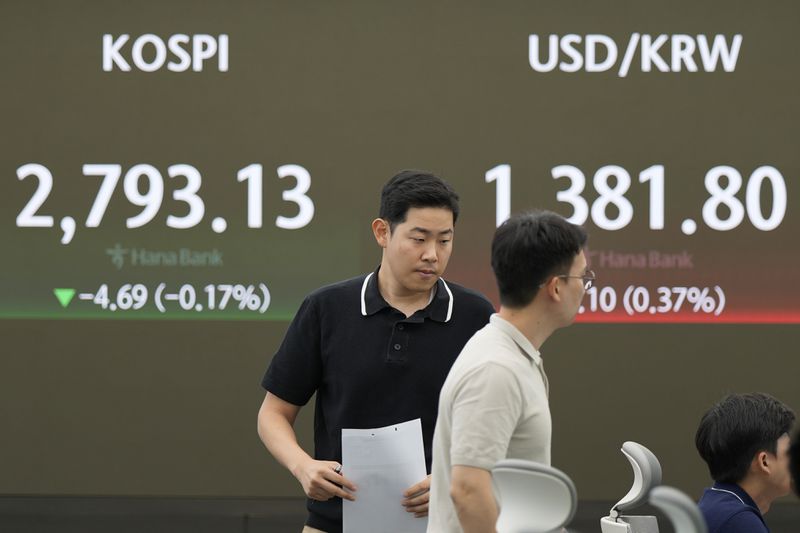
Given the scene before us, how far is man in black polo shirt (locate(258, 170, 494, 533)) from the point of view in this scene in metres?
2.15

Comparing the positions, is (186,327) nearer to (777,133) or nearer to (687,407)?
(687,407)

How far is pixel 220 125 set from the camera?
422cm

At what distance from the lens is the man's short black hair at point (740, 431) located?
2.07 metres

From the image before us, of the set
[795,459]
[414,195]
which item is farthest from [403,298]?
[795,459]

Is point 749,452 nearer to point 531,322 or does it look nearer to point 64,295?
point 531,322

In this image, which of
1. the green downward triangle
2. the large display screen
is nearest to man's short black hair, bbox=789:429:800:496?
the large display screen

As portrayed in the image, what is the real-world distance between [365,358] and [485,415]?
68 centimetres

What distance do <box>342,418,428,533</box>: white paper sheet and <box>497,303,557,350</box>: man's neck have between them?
1.71 ft

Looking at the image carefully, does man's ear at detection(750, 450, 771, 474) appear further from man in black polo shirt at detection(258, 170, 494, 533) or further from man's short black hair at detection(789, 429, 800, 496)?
man's short black hair at detection(789, 429, 800, 496)

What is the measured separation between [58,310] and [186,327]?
0.49 m

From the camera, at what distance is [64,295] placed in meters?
4.20

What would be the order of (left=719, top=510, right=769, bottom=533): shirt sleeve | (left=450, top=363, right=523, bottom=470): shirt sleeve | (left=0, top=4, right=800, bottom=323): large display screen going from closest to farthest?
(left=450, top=363, right=523, bottom=470): shirt sleeve, (left=719, top=510, right=769, bottom=533): shirt sleeve, (left=0, top=4, right=800, bottom=323): large display screen

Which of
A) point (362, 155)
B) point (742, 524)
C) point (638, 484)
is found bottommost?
point (742, 524)

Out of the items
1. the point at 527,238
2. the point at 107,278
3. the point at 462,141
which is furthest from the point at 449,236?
the point at 107,278
